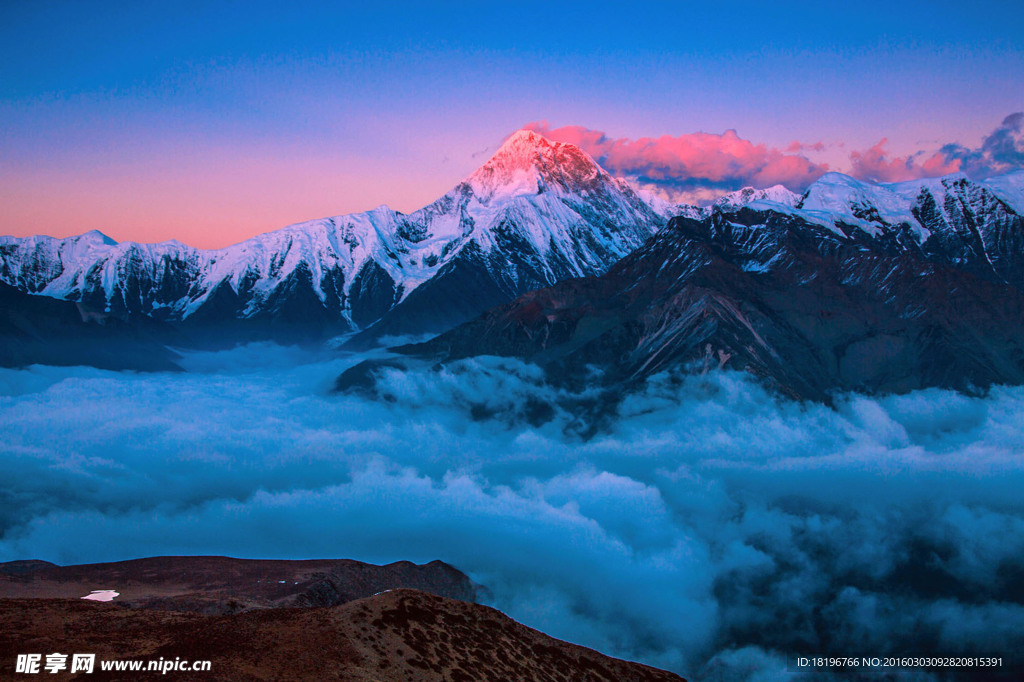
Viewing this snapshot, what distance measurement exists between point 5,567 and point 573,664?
140 meters

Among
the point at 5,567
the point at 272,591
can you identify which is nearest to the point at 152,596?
the point at 272,591

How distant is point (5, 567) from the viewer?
196125mm

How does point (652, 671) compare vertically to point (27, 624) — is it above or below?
below

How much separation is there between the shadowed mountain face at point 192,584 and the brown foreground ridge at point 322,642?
4830cm

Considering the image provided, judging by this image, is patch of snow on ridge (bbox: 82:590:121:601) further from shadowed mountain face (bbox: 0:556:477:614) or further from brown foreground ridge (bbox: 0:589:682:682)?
brown foreground ridge (bbox: 0:589:682:682)

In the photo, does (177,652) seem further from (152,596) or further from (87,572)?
(87,572)

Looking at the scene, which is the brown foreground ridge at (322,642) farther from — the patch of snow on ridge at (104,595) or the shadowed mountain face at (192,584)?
the shadowed mountain face at (192,584)

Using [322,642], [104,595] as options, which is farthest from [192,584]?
[322,642]

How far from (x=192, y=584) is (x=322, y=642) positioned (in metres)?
93.7

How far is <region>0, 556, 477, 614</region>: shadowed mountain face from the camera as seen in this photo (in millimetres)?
162000

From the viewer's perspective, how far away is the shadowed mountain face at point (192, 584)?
162 m

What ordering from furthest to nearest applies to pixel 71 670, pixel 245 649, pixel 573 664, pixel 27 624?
pixel 573 664, pixel 27 624, pixel 245 649, pixel 71 670

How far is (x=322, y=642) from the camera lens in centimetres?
9756

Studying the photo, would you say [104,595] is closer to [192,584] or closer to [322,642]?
[192,584]
